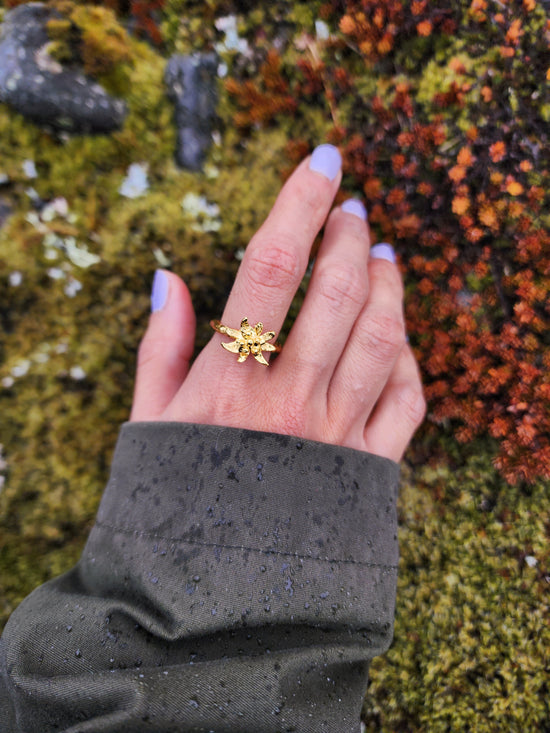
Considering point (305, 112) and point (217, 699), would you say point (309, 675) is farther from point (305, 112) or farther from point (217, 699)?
point (305, 112)

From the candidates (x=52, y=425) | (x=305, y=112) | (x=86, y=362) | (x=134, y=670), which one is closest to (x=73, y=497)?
(x=52, y=425)

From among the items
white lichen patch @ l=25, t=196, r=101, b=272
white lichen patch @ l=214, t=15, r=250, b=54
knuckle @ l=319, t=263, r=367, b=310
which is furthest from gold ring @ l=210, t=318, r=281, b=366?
white lichen patch @ l=214, t=15, r=250, b=54

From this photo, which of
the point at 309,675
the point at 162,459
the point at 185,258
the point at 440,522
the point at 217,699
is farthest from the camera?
the point at 185,258

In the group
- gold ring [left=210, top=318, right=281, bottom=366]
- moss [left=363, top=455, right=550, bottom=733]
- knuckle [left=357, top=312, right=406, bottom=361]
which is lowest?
moss [left=363, top=455, right=550, bottom=733]

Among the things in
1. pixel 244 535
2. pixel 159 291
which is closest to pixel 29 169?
pixel 159 291

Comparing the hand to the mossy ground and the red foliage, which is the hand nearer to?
the red foliage

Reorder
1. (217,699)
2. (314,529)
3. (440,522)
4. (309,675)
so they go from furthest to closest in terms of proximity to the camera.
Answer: (440,522)
(314,529)
(309,675)
(217,699)

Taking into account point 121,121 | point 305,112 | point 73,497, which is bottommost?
point 73,497

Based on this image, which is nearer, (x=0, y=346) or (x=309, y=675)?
(x=309, y=675)
